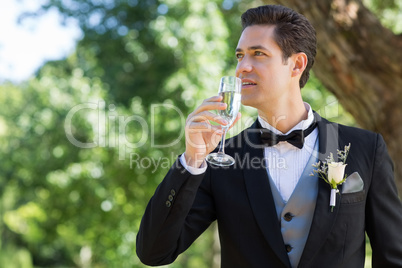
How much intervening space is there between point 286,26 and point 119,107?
7.69 meters

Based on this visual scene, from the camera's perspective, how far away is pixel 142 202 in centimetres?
1119

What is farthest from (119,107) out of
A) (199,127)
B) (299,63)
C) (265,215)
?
(199,127)

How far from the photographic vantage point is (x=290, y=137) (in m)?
2.61

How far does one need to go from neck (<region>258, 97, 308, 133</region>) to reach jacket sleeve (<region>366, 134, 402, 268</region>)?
19.6 inches

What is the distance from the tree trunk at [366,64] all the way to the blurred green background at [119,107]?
450 centimetres

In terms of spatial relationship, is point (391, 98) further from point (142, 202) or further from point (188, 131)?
point (142, 202)

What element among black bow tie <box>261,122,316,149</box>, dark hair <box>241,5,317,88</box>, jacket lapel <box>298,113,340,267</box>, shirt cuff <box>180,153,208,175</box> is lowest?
jacket lapel <box>298,113,340,267</box>

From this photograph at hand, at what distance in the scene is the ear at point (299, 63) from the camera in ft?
8.89

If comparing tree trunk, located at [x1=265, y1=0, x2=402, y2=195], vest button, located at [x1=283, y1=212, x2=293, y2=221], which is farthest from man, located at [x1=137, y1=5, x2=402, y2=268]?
tree trunk, located at [x1=265, y1=0, x2=402, y2=195]

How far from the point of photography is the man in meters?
2.23

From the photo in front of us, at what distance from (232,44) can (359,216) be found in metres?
8.11

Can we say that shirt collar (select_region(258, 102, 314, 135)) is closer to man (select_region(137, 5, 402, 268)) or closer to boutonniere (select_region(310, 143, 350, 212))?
man (select_region(137, 5, 402, 268))

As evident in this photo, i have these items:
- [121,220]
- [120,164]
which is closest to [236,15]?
[120,164]

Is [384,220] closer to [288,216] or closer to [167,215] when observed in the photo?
[288,216]
